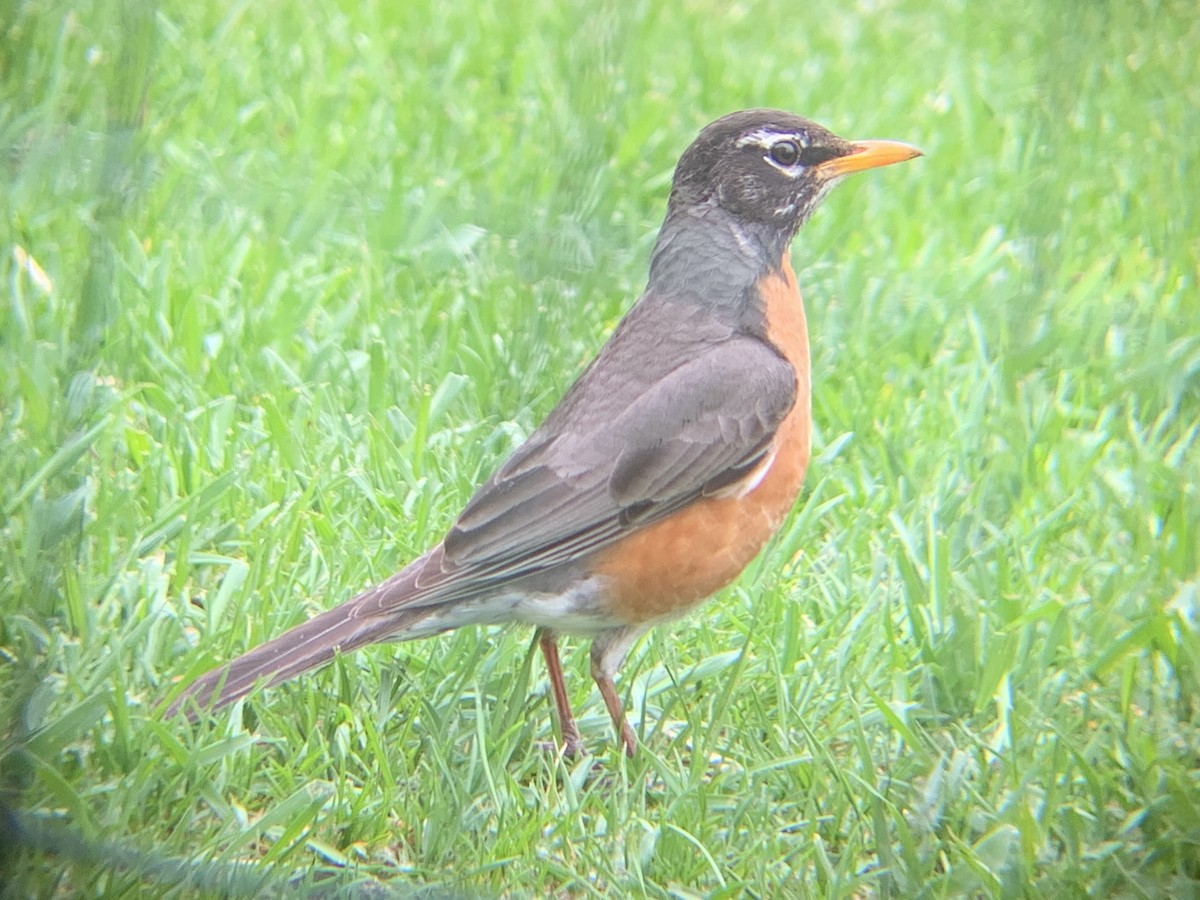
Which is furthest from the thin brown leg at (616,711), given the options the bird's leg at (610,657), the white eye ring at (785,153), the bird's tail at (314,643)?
the white eye ring at (785,153)

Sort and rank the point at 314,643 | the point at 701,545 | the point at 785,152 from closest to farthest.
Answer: the point at 314,643 → the point at 701,545 → the point at 785,152

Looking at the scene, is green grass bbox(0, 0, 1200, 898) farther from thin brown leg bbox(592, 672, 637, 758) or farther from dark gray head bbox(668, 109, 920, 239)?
dark gray head bbox(668, 109, 920, 239)

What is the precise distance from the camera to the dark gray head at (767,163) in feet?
13.2

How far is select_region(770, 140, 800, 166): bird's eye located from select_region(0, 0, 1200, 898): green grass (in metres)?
0.55

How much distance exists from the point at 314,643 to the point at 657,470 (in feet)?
3.09

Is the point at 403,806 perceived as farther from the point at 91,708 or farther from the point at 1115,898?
the point at 1115,898

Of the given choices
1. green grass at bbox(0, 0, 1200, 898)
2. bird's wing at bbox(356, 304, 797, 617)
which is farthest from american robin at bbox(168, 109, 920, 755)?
green grass at bbox(0, 0, 1200, 898)

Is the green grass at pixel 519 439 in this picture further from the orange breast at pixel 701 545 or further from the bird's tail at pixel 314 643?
the orange breast at pixel 701 545

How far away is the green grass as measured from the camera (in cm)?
307

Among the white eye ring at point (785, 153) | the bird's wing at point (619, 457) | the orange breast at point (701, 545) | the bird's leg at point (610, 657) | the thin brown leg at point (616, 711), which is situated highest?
the white eye ring at point (785, 153)

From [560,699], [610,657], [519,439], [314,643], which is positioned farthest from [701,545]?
[314,643]

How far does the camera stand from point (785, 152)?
4.04 metres

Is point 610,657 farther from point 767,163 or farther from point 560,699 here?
→ point 767,163

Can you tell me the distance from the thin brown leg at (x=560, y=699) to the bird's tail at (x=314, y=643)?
36 centimetres
